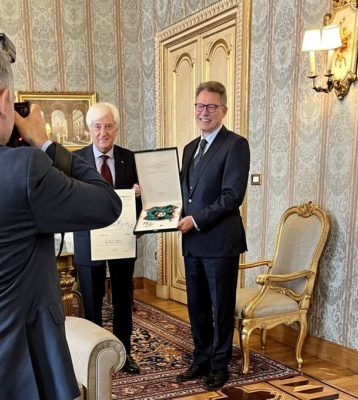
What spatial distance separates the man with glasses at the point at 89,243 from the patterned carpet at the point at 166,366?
301 mm

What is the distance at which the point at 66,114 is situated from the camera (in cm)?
500

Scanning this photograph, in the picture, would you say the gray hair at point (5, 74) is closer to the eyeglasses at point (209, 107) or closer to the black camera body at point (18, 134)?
the black camera body at point (18, 134)

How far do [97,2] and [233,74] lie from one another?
2035mm

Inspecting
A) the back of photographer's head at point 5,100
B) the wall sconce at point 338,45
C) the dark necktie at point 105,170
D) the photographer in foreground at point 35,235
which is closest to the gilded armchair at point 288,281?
the wall sconce at point 338,45

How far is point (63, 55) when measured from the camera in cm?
498

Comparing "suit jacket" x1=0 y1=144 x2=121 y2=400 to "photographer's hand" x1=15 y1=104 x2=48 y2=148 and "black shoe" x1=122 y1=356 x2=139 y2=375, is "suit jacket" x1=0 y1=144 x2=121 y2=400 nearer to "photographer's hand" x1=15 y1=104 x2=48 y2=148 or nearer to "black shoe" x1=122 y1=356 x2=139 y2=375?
"photographer's hand" x1=15 y1=104 x2=48 y2=148

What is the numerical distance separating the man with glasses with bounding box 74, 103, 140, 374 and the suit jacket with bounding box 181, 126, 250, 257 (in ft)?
1.21

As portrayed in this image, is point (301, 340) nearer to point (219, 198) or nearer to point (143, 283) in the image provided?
point (219, 198)

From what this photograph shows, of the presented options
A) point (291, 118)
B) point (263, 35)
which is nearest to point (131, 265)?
point (291, 118)

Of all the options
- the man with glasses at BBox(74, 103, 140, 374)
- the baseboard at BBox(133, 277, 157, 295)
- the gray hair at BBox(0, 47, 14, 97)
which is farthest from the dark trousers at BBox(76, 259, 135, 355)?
the baseboard at BBox(133, 277, 157, 295)

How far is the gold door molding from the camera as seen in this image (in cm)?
374

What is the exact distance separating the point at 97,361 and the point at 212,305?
1191mm

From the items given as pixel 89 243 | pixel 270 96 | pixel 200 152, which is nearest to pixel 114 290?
pixel 89 243

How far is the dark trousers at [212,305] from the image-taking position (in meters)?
2.65
